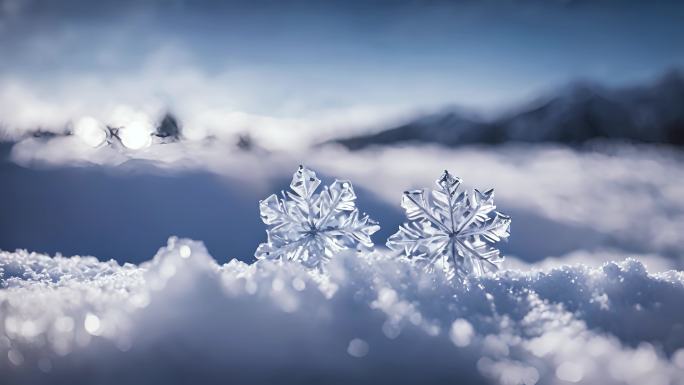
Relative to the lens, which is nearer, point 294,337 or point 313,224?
point 294,337

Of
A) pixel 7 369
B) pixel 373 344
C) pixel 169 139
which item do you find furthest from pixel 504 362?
pixel 169 139

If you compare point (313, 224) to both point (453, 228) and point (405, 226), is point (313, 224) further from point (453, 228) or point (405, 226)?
point (453, 228)

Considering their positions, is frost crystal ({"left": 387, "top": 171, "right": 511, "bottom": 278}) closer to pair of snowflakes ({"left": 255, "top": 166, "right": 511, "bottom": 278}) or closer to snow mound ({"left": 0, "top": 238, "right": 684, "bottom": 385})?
pair of snowflakes ({"left": 255, "top": 166, "right": 511, "bottom": 278})

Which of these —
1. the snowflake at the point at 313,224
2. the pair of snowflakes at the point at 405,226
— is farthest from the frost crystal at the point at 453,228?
the snowflake at the point at 313,224

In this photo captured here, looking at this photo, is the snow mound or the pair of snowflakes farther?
the pair of snowflakes

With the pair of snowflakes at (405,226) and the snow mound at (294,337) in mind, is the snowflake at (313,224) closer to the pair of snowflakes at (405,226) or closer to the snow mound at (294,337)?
the pair of snowflakes at (405,226)

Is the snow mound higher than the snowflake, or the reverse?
the snowflake

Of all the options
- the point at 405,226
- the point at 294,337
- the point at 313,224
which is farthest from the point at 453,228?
the point at 294,337

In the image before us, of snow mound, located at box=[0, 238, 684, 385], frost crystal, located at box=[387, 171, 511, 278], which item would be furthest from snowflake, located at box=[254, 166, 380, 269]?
snow mound, located at box=[0, 238, 684, 385]
